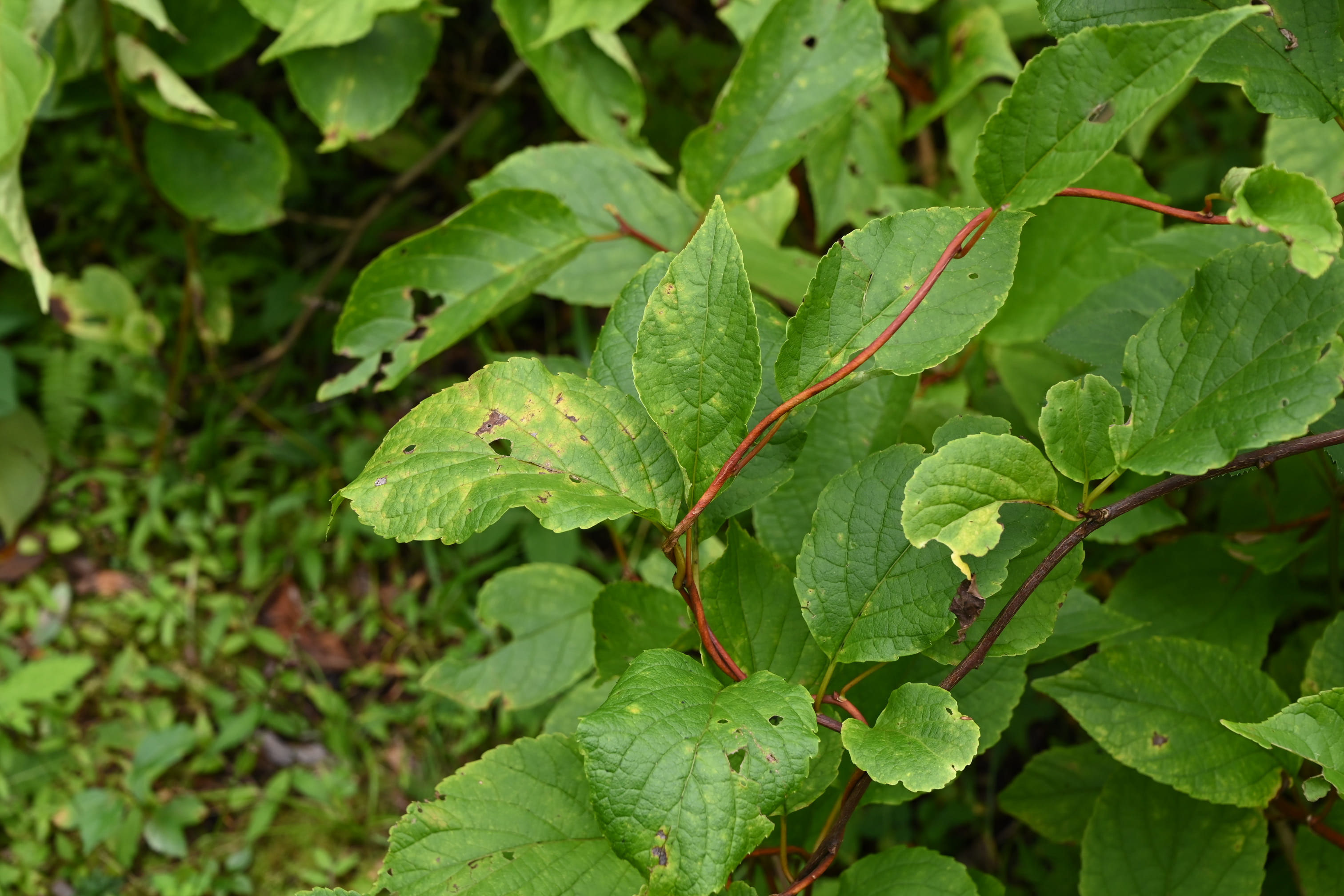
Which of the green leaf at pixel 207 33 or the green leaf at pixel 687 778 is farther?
the green leaf at pixel 207 33

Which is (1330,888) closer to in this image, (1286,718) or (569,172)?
(1286,718)

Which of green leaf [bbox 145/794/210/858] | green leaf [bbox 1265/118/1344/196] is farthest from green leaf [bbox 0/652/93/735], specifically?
green leaf [bbox 1265/118/1344/196]

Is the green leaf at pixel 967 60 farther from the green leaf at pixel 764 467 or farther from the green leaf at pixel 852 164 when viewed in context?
the green leaf at pixel 764 467

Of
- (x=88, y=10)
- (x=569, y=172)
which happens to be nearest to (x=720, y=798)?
(x=569, y=172)

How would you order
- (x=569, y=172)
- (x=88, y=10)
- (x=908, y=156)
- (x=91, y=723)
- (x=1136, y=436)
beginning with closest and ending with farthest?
1. (x=1136, y=436)
2. (x=569, y=172)
3. (x=88, y=10)
4. (x=91, y=723)
5. (x=908, y=156)

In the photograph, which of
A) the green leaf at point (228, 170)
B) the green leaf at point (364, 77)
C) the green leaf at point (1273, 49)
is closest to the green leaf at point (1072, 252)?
the green leaf at point (1273, 49)

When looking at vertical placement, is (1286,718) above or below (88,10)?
below

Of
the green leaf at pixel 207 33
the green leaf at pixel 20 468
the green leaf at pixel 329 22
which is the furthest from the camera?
the green leaf at pixel 20 468
